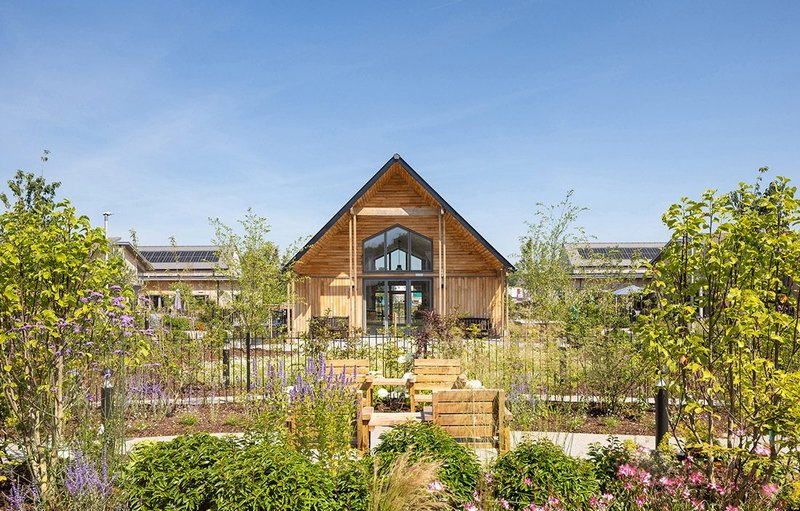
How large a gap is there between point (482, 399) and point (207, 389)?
579 centimetres

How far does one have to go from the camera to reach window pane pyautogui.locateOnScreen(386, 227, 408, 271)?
72.3 feet

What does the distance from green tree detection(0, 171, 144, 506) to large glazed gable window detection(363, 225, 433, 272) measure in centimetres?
1712

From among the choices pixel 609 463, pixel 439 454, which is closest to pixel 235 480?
pixel 439 454

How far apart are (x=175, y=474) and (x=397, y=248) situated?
18229mm

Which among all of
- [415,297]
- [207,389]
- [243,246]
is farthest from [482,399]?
[415,297]

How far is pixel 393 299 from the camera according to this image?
22.1 metres

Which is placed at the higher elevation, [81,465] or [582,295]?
[582,295]

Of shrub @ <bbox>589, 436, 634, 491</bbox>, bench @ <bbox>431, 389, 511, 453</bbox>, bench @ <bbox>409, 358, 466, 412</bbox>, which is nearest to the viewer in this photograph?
shrub @ <bbox>589, 436, 634, 491</bbox>

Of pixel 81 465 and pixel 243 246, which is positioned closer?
pixel 81 465

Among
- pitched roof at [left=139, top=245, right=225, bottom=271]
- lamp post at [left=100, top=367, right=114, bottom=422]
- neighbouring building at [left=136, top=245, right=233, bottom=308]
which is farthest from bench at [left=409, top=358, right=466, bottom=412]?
pitched roof at [left=139, top=245, right=225, bottom=271]

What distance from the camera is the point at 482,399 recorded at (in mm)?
5832

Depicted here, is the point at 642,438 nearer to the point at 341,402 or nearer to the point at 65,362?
the point at 341,402

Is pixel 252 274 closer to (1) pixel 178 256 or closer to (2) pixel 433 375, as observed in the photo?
(2) pixel 433 375

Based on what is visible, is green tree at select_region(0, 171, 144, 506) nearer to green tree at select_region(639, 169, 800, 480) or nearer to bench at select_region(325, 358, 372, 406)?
bench at select_region(325, 358, 372, 406)
